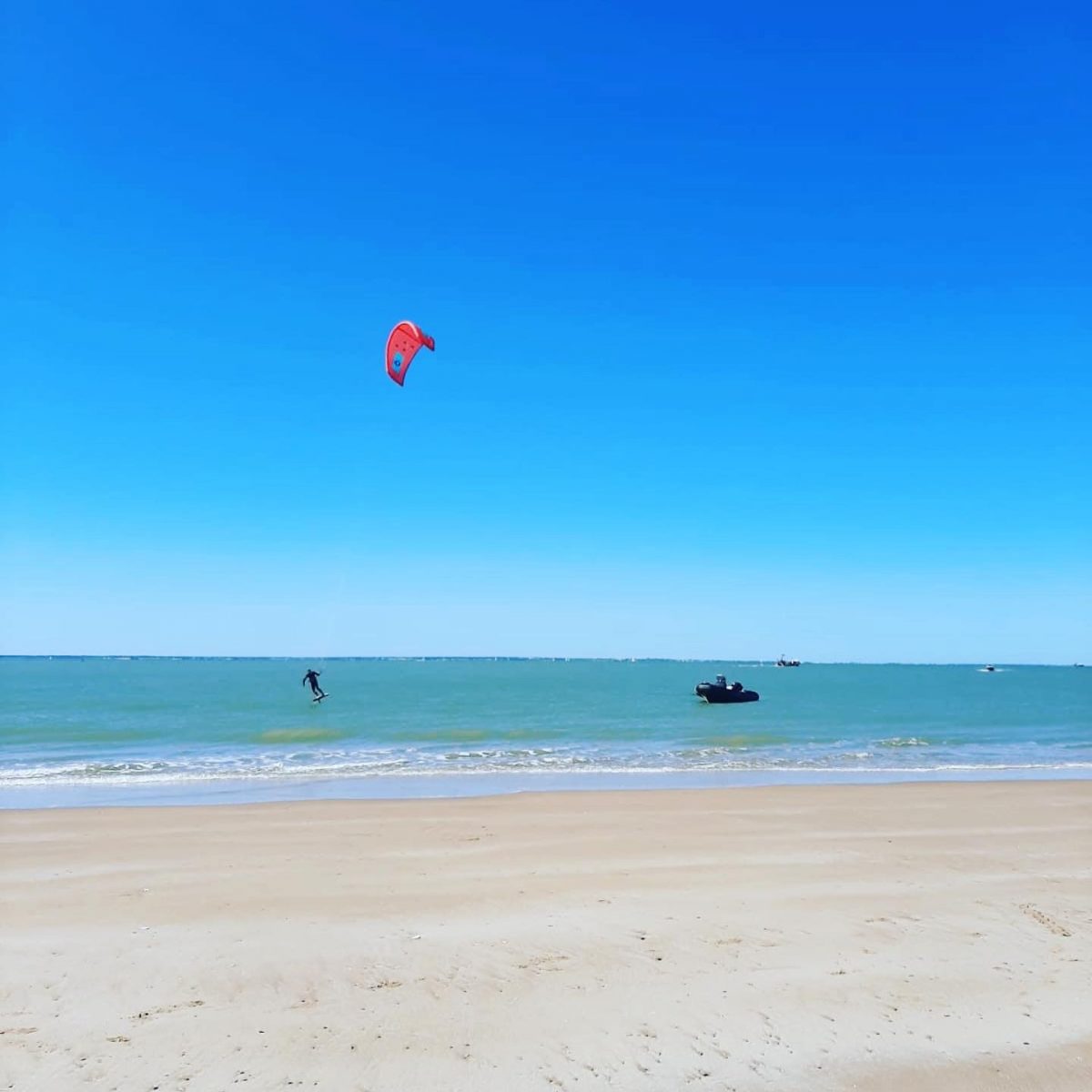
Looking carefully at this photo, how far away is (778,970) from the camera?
263 inches

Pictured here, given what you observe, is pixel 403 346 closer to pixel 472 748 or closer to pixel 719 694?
pixel 472 748

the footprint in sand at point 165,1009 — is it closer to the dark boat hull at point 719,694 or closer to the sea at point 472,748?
the sea at point 472,748

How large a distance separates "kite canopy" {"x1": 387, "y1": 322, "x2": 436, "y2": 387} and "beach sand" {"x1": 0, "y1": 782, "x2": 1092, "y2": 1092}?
22.8ft

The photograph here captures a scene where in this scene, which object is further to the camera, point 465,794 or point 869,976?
point 465,794

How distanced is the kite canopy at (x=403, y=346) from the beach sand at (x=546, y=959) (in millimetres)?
6942

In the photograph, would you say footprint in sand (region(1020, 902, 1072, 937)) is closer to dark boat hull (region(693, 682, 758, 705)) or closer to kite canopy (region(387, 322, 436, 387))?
kite canopy (region(387, 322, 436, 387))

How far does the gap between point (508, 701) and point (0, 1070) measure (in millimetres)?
48967

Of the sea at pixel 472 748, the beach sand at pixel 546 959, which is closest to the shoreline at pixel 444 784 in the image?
the sea at pixel 472 748

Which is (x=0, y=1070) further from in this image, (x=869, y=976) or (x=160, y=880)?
(x=869, y=976)

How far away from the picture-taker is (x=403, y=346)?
1373 centimetres

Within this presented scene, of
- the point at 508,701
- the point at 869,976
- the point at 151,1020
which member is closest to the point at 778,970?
the point at 869,976

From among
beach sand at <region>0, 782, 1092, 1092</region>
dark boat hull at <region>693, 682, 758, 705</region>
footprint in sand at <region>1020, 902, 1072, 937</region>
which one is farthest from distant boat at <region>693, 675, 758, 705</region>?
footprint in sand at <region>1020, 902, 1072, 937</region>

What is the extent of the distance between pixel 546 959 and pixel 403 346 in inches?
384

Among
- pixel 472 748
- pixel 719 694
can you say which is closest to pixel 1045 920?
pixel 472 748
